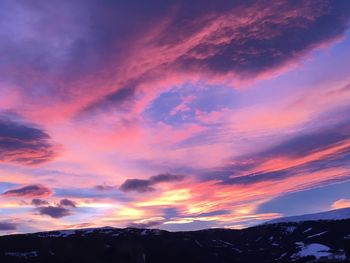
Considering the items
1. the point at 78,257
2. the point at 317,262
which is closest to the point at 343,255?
the point at 317,262

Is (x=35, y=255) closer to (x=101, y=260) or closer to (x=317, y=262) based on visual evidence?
(x=101, y=260)

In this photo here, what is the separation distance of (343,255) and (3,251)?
16438cm

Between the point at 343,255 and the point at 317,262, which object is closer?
the point at 317,262

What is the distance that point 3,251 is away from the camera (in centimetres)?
19725

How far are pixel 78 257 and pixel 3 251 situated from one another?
37.0 m

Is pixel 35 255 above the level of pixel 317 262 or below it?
above

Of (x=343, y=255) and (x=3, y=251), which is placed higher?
(x=3, y=251)

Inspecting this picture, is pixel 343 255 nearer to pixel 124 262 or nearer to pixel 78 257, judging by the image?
pixel 124 262

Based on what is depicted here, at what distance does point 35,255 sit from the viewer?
19188 cm

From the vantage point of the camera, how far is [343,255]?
199 metres

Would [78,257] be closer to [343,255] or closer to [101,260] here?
[101,260]

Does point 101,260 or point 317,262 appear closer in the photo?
point 317,262

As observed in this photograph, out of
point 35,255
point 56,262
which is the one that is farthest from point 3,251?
point 56,262

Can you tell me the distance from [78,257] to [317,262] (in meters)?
110
